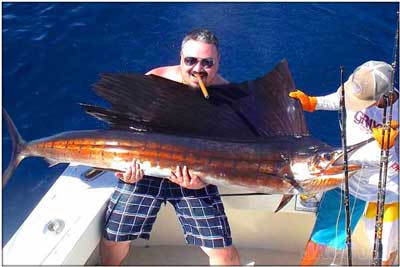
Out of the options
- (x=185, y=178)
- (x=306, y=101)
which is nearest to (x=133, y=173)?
(x=185, y=178)

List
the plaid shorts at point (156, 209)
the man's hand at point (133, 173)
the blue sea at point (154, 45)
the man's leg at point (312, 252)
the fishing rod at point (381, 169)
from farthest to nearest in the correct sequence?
the blue sea at point (154, 45)
the man's leg at point (312, 252)
the plaid shorts at point (156, 209)
the man's hand at point (133, 173)
the fishing rod at point (381, 169)

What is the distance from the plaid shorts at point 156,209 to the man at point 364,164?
0.45 metres

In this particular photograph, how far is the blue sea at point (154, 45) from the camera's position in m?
4.09

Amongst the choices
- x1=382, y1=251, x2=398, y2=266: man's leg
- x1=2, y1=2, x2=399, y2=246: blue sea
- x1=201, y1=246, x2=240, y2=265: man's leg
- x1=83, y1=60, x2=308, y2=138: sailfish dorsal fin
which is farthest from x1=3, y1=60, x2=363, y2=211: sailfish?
x1=2, y1=2, x2=399, y2=246: blue sea

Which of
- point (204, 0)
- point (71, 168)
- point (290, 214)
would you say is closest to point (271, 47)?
point (204, 0)

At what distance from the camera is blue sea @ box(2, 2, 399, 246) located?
409 centimetres

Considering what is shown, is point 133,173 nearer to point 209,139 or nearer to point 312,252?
point 209,139

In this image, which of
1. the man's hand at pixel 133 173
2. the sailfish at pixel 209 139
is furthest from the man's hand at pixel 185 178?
the man's hand at pixel 133 173

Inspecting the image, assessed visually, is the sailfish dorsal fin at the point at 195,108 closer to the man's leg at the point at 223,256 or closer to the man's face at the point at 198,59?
the man's face at the point at 198,59

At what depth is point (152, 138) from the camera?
6.67 ft

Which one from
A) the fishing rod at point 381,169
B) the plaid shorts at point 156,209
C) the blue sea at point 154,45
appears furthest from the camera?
the blue sea at point 154,45

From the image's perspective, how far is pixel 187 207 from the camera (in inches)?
83.6

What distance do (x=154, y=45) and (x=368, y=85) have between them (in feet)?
10.4

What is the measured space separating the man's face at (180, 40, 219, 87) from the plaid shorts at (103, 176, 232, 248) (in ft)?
1.54
